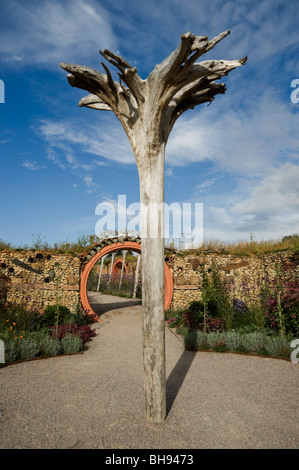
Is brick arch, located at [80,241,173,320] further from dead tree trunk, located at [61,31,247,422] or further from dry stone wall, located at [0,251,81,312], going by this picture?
dead tree trunk, located at [61,31,247,422]

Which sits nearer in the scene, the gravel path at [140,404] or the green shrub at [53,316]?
the gravel path at [140,404]

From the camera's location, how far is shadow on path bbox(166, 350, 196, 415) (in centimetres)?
405

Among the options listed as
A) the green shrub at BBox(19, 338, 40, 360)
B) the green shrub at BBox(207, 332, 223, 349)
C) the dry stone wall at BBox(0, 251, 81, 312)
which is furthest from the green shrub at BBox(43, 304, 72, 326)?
the green shrub at BBox(207, 332, 223, 349)

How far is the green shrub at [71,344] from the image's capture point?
256 inches

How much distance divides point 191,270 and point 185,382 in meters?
6.68

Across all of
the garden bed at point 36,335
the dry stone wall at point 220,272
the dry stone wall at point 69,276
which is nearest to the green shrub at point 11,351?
the garden bed at point 36,335

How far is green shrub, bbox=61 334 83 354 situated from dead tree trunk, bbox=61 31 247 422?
3.64 meters

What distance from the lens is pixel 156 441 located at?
2973mm

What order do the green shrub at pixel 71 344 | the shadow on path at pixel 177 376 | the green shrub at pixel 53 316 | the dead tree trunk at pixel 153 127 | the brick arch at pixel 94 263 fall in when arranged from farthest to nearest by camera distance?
the brick arch at pixel 94 263, the green shrub at pixel 53 316, the green shrub at pixel 71 344, the shadow on path at pixel 177 376, the dead tree trunk at pixel 153 127

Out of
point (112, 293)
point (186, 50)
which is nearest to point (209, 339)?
point (186, 50)

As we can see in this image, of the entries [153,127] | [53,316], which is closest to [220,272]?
[53,316]

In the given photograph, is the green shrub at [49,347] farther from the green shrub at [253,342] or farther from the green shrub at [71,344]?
the green shrub at [253,342]

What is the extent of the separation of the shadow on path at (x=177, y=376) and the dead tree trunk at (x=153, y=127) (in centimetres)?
69
